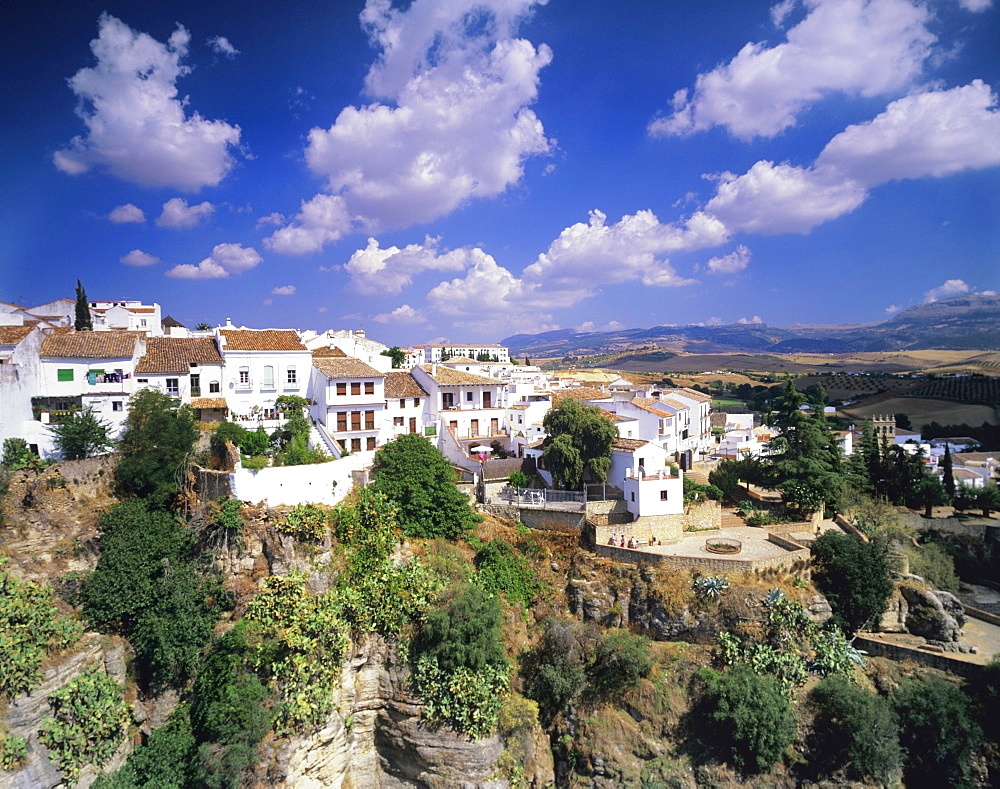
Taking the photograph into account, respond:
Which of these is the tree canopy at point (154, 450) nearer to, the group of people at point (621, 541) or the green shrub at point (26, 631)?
the green shrub at point (26, 631)

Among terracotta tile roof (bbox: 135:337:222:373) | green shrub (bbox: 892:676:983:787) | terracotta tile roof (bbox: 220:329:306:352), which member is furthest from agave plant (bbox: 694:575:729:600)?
terracotta tile roof (bbox: 135:337:222:373)

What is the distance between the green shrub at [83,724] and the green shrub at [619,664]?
2066 cm

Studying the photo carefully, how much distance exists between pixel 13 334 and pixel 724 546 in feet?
142

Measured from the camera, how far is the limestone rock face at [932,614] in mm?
28119

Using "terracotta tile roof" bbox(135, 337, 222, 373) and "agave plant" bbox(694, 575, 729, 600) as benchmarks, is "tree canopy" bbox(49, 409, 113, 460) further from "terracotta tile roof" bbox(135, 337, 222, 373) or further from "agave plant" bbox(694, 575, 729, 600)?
"agave plant" bbox(694, 575, 729, 600)

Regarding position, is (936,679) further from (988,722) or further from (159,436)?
(159,436)

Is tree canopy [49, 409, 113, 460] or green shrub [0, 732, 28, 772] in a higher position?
tree canopy [49, 409, 113, 460]

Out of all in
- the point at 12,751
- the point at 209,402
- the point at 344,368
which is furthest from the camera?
the point at 344,368

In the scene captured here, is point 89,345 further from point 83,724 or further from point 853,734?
point 853,734

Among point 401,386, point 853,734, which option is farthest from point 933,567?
point 401,386

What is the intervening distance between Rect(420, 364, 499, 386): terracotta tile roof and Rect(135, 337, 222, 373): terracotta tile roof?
14379mm

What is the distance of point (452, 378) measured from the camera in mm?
40375

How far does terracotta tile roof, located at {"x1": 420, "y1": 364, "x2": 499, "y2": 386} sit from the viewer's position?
1559 inches

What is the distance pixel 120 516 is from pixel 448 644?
17.5 meters
